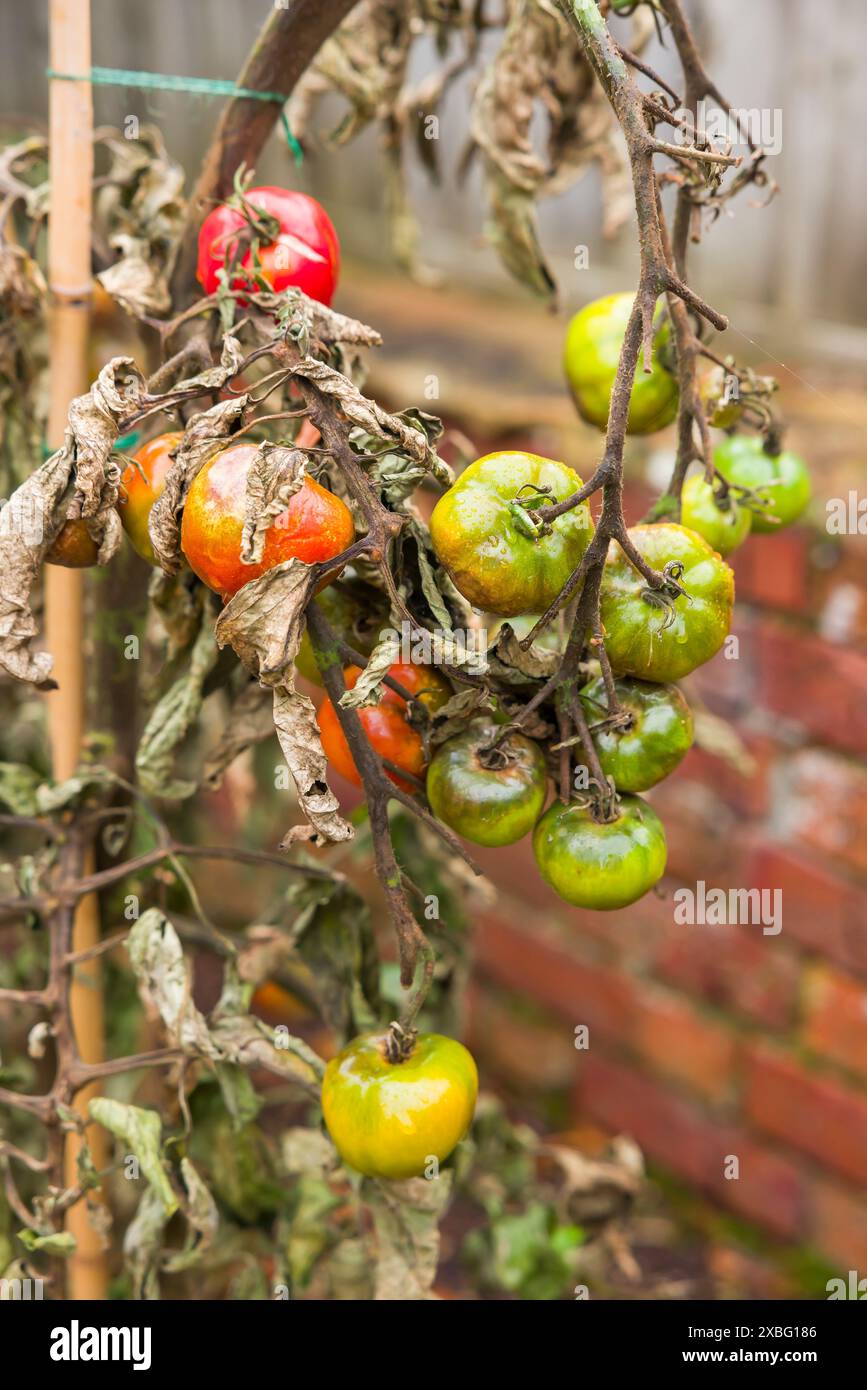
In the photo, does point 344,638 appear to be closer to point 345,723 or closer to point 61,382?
point 345,723

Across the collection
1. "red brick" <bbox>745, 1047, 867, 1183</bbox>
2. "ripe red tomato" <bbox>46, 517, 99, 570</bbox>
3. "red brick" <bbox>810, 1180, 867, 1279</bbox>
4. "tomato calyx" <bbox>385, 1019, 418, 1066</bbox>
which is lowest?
"red brick" <bbox>810, 1180, 867, 1279</bbox>

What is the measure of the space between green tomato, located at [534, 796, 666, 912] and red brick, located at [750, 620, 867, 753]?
2.41 feet

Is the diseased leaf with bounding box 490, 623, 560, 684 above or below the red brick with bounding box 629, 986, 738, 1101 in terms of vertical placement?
above

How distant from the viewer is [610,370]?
61 centimetres

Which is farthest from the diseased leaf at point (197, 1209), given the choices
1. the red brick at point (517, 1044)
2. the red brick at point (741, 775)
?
the red brick at point (517, 1044)

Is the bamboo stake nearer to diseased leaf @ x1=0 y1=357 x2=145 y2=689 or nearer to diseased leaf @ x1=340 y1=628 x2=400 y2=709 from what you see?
diseased leaf @ x1=0 y1=357 x2=145 y2=689

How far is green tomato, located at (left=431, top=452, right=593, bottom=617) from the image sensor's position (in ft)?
1.62

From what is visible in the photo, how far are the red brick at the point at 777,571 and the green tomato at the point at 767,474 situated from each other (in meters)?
0.57

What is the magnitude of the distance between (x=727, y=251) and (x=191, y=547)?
101 centimetres

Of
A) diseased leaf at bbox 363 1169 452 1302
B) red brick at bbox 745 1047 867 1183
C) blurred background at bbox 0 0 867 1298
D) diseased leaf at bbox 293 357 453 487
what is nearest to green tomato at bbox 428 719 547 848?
diseased leaf at bbox 293 357 453 487

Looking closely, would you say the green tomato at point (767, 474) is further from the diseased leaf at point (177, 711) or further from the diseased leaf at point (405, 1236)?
the diseased leaf at point (405, 1236)

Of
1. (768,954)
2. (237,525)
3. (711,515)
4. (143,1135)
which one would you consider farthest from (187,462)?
(768,954)
